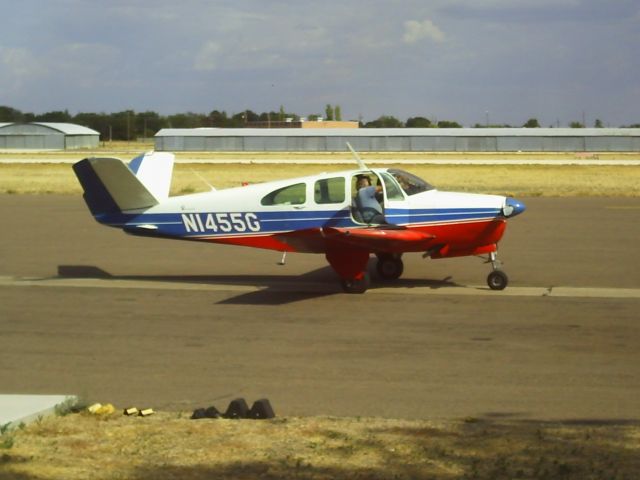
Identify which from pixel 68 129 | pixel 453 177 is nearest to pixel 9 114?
pixel 68 129

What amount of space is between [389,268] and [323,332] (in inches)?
166

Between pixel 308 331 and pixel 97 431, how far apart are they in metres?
4.97

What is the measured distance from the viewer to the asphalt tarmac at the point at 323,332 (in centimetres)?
897

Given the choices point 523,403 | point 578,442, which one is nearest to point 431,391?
point 523,403

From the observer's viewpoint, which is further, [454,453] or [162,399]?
[162,399]

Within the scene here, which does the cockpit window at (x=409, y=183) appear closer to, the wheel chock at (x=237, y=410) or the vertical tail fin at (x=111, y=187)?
the vertical tail fin at (x=111, y=187)

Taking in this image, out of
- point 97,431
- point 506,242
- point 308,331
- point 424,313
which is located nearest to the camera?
point 97,431

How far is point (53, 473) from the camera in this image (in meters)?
6.02

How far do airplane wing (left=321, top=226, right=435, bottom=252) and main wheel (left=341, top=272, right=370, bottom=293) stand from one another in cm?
49

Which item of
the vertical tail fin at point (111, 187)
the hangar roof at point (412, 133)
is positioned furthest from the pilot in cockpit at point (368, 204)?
the hangar roof at point (412, 133)

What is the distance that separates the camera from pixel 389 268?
15.9m

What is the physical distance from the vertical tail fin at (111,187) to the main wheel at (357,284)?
355 centimetres

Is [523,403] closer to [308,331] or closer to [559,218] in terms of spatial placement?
[308,331]

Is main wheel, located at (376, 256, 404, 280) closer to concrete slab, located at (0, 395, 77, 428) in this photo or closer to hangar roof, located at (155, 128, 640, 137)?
concrete slab, located at (0, 395, 77, 428)
